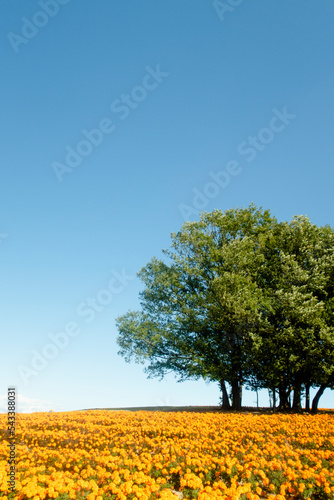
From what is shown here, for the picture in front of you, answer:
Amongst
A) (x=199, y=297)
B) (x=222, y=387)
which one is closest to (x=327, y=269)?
(x=199, y=297)

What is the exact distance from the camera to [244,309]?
80.4 ft

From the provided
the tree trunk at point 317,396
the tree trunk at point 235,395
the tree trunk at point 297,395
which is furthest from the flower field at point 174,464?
the tree trunk at point 317,396

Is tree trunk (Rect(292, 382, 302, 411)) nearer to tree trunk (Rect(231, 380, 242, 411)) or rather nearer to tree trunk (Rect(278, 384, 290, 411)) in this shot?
tree trunk (Rect(278, 384, 290, 411))

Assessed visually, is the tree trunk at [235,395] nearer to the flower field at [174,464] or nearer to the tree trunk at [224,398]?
the tree trunk at [224,398]

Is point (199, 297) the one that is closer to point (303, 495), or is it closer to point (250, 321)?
point (250, 321)

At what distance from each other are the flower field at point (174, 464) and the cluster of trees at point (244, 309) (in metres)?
10.4

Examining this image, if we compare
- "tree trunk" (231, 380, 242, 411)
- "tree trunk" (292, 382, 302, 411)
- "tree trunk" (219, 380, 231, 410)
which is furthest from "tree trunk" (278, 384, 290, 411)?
"tree trunk" (219, 380, 231, 410)

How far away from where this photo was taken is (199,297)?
27.2m

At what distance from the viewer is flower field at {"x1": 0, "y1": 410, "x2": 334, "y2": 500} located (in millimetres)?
6773

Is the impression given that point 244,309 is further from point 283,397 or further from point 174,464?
point 174,464

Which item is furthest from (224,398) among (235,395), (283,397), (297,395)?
(297,395)

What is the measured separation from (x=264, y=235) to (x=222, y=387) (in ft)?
42.8

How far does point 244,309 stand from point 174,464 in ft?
54.2

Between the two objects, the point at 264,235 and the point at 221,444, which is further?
the point at 264,235
